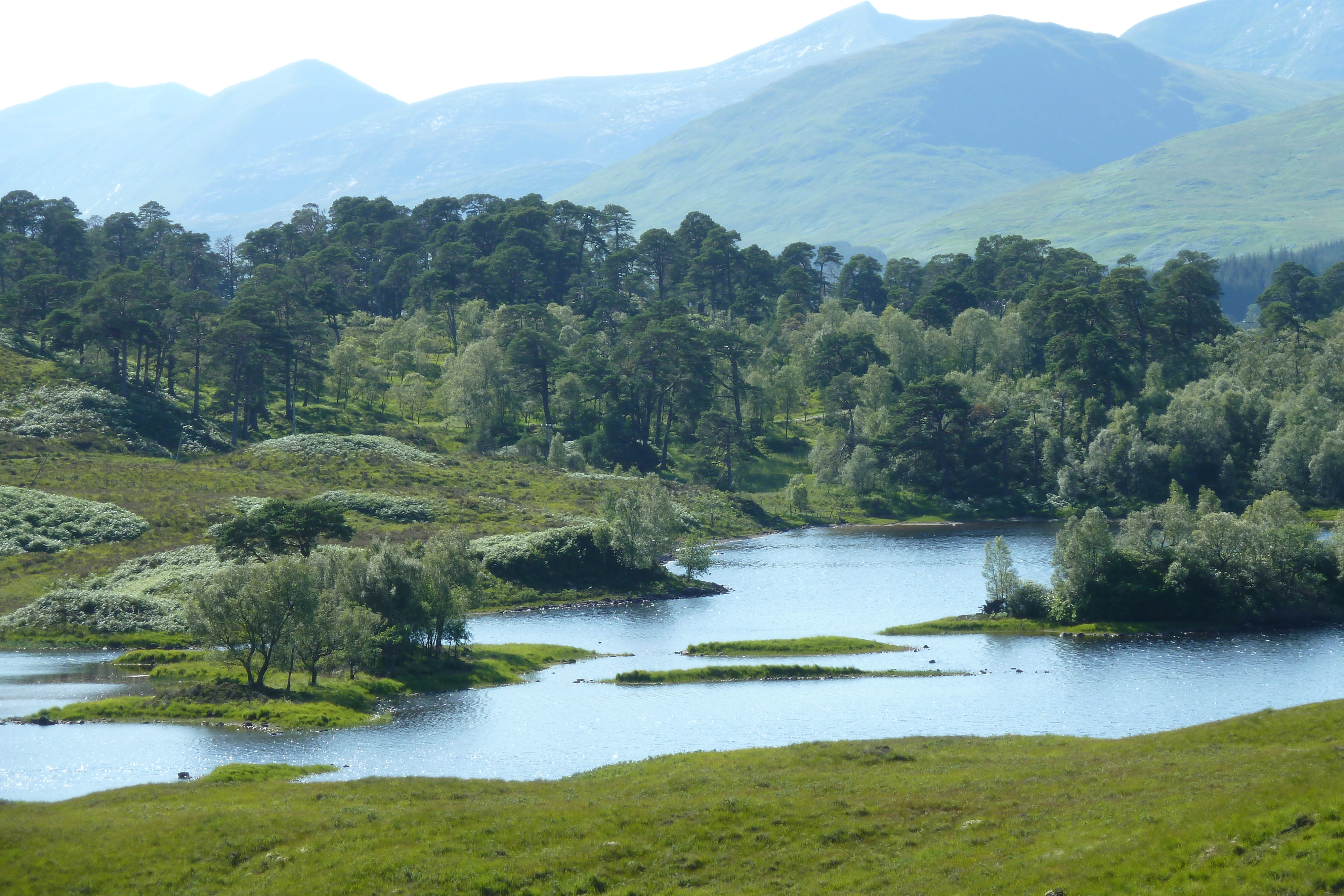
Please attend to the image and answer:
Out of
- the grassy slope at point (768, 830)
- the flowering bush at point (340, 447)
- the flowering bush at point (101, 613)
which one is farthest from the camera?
the flowering bush at point (340, 447)

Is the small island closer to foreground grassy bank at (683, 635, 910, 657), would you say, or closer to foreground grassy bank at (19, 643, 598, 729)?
foreground grassy bank at (683, 635, 910, 657)

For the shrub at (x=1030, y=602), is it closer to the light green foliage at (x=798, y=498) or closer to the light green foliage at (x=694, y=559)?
the light green foliage at (x=694, y=559)

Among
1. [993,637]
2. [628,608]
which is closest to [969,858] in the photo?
[993,637]

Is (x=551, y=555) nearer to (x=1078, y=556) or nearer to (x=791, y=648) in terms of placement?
(x=791, y=648)

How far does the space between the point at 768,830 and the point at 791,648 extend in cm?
5754

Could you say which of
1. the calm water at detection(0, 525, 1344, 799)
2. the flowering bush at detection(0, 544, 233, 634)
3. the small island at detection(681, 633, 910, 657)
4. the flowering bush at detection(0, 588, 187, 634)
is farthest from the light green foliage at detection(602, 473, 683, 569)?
the flowering bush at detection(0, 588, 187, 634)

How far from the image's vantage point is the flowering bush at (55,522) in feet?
380

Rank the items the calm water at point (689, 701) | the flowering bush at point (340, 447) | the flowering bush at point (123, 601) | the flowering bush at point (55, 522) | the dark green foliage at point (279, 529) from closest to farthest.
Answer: the calm water at point (689, 701) < the flowering bush at point (123, 601) < the dark green foliage at point (279, 529) < the flowering bush at point (55, 522) < the flowering bush at point (340, 447)

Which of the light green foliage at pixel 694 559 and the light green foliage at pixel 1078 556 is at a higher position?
the light green foliage at pixel 1078 556

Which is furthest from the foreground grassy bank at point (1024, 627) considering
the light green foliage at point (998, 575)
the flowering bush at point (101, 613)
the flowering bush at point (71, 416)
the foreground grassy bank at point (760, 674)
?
the flowering bush at point (71, 416)

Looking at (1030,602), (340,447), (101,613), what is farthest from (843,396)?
(101,613)

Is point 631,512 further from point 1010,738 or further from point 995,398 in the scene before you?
point 995,398

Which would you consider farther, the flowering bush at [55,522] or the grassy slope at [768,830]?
the flowering bush at [55,522]

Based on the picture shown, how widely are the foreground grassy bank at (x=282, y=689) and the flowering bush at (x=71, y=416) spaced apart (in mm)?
74736
